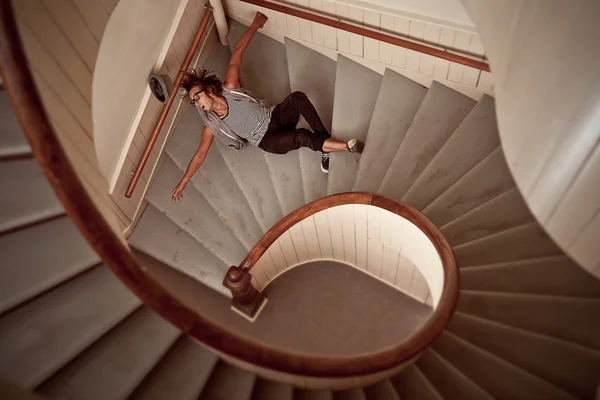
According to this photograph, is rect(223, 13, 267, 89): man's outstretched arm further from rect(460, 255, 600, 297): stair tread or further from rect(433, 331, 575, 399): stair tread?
rect(433, 331, 575, 399): stair tread

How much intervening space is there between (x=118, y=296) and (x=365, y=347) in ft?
8.18

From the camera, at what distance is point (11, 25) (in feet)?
5.18

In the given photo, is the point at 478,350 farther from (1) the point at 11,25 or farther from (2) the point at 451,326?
(1) the point at 11,25

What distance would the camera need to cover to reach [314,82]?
3.78m

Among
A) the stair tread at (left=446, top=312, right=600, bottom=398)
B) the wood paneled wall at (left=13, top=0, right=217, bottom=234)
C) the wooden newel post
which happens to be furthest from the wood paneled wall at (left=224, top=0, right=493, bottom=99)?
the wooden newel post

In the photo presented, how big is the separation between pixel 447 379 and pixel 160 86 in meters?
2.71

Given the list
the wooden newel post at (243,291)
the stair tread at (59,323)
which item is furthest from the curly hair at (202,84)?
the stair tread at (59,323)

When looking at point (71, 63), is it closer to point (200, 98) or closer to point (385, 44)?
point (200, 98)

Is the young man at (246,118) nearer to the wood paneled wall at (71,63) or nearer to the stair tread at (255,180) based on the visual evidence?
the stair tread at (255,180)

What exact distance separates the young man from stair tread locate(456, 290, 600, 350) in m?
1.38

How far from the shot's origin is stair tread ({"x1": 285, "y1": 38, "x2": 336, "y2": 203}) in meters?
3.77

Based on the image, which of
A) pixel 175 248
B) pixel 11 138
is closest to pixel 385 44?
pixel 175 248

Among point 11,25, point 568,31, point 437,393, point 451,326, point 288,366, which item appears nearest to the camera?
point 568,31

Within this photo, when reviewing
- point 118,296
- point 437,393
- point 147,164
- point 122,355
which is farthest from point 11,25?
point 437,393
